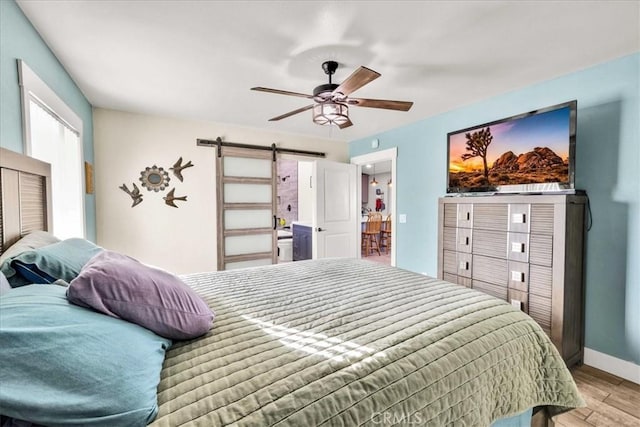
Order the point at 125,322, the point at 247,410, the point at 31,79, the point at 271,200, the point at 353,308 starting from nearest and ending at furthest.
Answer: the point at 247,410 < the point at 125,322 < the point at 353,308 < the point at 31,79 < the point at 271,200

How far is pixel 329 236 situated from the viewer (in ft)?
15.0

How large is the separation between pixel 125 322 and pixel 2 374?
31 cm

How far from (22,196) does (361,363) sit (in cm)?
183

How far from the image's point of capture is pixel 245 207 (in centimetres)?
427

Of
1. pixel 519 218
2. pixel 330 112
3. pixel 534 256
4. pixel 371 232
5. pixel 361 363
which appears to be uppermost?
pixel 330 112

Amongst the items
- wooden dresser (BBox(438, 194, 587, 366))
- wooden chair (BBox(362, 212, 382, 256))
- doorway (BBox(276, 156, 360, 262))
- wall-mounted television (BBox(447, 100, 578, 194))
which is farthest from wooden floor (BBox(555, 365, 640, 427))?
wooden chair (BBox(362, 212, 382, 256))

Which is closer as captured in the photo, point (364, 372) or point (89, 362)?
point (89, 362)

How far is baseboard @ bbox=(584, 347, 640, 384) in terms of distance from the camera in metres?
2.09

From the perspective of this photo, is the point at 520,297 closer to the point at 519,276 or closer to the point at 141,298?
the point at 519,276

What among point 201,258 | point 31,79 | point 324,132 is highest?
point 324,132

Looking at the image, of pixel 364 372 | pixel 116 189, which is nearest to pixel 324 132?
pixel 116 189

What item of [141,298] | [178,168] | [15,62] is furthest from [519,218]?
[178,168]

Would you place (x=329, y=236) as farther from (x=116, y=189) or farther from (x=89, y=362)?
Answer: (x=89, y=362)

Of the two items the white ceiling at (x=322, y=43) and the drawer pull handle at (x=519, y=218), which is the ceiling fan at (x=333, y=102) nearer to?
the white ceiling at (x=322, y=43)
